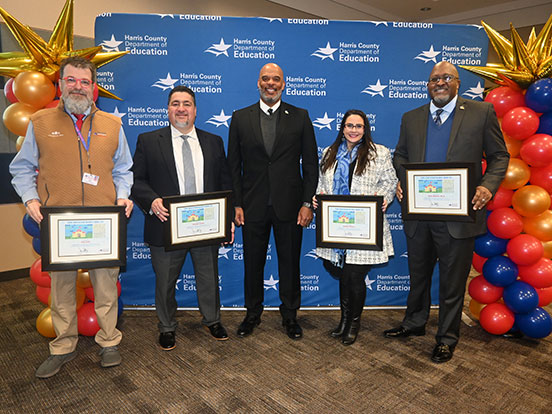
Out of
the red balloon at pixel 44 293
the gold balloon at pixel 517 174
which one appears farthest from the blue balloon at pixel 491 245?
the red balloon at pixel 44 293

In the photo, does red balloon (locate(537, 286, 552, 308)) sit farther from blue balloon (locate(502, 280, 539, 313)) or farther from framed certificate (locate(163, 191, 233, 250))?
framed certificate (locate(163, 191, 233, 250))

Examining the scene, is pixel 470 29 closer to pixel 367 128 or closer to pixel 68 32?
pixel 367 128

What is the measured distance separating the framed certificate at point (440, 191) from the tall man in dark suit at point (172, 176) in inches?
52.4

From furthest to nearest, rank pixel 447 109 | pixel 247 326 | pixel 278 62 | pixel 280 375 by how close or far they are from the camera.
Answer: pixel 278 62 → pixel 247 326 → pixel 447 109 → pixel 280 375

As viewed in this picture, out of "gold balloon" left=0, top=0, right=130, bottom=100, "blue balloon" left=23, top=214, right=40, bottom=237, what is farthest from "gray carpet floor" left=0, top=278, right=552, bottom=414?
"gold balloon" left=0, top=0, right=130, bottom=100

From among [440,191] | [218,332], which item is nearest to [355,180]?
[440,191]

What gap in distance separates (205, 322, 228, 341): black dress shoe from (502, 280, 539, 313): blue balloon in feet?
7.46

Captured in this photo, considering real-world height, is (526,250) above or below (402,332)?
above

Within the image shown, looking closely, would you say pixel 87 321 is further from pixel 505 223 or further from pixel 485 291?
pixel 505 223

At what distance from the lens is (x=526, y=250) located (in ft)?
9.13

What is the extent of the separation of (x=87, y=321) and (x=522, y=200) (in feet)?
11.4

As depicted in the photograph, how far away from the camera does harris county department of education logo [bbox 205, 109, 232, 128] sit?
3.40 m

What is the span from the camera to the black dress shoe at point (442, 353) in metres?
2.58

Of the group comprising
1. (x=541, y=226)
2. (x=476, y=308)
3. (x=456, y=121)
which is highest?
(x=456, y=121)
